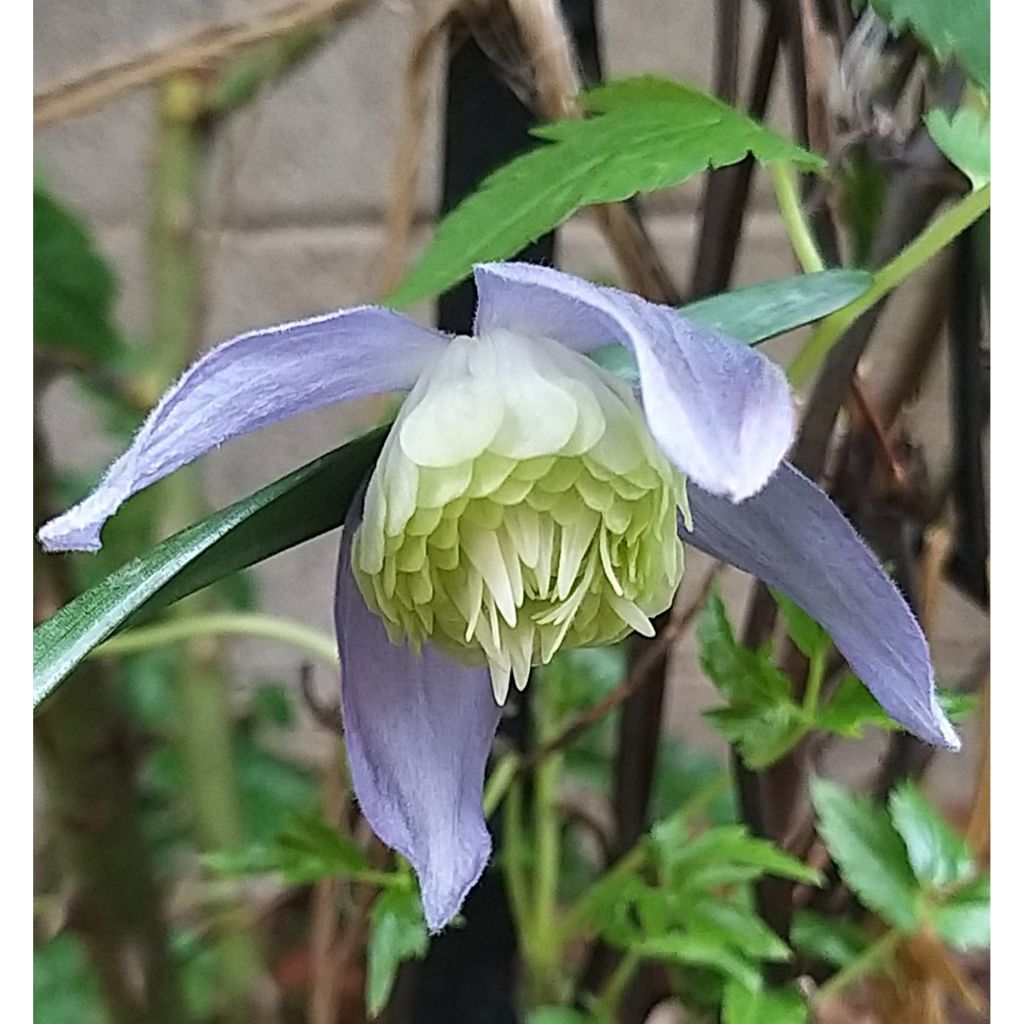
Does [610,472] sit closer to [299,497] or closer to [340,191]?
[299,497]

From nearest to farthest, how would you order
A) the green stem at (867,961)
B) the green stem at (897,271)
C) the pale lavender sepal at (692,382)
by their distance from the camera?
the pale lavender sepal at (692,382)
the green stem at (897,271)
the green stem at (867,961)

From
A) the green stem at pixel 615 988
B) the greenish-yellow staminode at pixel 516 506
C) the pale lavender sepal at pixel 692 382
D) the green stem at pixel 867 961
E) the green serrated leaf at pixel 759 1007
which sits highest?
the pale lavender sepal at pixel 692 382

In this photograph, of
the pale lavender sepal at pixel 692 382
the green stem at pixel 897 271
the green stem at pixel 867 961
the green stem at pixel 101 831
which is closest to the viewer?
the pale lavender sepal at pixel 692 382

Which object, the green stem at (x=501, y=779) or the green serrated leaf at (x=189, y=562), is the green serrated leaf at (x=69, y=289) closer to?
the green stem at (x=501, y=779)

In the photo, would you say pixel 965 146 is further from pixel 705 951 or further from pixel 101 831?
pixel 101 831

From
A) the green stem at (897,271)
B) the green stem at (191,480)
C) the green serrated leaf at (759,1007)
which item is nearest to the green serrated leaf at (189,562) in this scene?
the green stem at (897,271)

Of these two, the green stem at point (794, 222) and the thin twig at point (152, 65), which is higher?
the thin twig at point (152, 65)

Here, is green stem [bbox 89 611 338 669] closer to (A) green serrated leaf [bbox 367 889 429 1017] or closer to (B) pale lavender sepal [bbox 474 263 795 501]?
(A) green serrated leaf [bbox 367 889 429 1017]

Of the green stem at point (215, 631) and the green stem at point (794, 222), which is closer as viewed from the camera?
the green stem at point (794, 222)

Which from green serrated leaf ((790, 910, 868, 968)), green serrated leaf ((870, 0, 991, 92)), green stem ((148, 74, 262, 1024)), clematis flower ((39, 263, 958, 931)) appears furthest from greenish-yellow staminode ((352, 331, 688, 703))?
green stem ((148, 74, 262, 1024))
